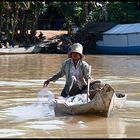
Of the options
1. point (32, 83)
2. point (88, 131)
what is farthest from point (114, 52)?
point (88, 131)

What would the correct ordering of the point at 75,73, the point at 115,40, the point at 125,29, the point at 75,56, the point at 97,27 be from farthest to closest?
the point at 97,27 → the point at 115,40 → the point at 125,29 → the point at 75,73 → the point at 75,56

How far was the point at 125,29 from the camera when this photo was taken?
31.5m

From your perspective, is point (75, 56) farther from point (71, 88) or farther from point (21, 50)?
point (21, 50)

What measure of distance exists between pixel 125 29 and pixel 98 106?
82.4ft

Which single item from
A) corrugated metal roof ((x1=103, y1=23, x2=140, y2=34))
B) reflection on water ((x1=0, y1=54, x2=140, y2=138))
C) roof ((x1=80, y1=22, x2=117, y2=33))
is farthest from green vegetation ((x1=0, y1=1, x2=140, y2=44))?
reflection on water ((x1=0, y1=54, x2=140, y2=138))

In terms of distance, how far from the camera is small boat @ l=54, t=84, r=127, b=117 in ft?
21.9

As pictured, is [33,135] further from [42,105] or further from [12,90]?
[12,90]

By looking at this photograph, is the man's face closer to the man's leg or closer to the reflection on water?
the man's leg

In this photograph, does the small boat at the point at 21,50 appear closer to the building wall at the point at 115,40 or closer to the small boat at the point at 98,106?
the building wall at the point at 115,40

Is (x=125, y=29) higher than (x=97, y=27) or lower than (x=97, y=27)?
lower

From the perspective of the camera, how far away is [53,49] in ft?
106

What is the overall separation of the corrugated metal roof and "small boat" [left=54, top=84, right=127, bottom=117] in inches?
923

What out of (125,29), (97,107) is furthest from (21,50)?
(97,107)

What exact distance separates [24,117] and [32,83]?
5.68m
